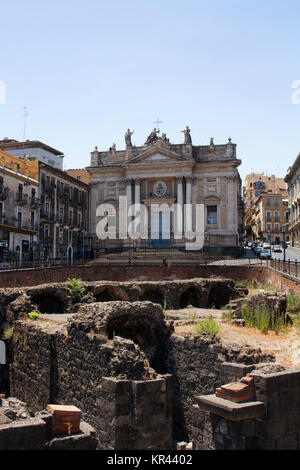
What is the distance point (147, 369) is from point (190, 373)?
1.89m

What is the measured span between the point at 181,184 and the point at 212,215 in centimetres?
526

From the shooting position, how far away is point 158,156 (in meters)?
53.0

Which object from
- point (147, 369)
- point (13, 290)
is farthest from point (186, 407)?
point (13, 290)

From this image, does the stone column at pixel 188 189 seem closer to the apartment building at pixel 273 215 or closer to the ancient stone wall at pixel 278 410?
the apartment building at pixel 273 215

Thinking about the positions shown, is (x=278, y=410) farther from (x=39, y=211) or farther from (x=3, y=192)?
(x=39, y=211)

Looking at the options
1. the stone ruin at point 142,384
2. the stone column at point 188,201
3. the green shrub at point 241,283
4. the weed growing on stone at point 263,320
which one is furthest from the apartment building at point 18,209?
the weed growing on stone at point 263,320

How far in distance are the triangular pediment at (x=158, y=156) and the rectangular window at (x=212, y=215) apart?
6.42 meters

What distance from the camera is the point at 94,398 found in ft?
31.8

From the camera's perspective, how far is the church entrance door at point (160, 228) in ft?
172

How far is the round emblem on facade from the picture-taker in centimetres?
5459

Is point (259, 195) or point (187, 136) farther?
point (259, 195)

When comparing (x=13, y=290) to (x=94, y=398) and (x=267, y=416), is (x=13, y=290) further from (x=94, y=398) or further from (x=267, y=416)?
(x=267, y=416)

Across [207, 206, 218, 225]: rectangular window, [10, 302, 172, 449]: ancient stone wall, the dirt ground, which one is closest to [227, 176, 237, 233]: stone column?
[207, 206, 218, 225]: rectangular window

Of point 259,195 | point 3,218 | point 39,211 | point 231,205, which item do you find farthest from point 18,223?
point 259,195
